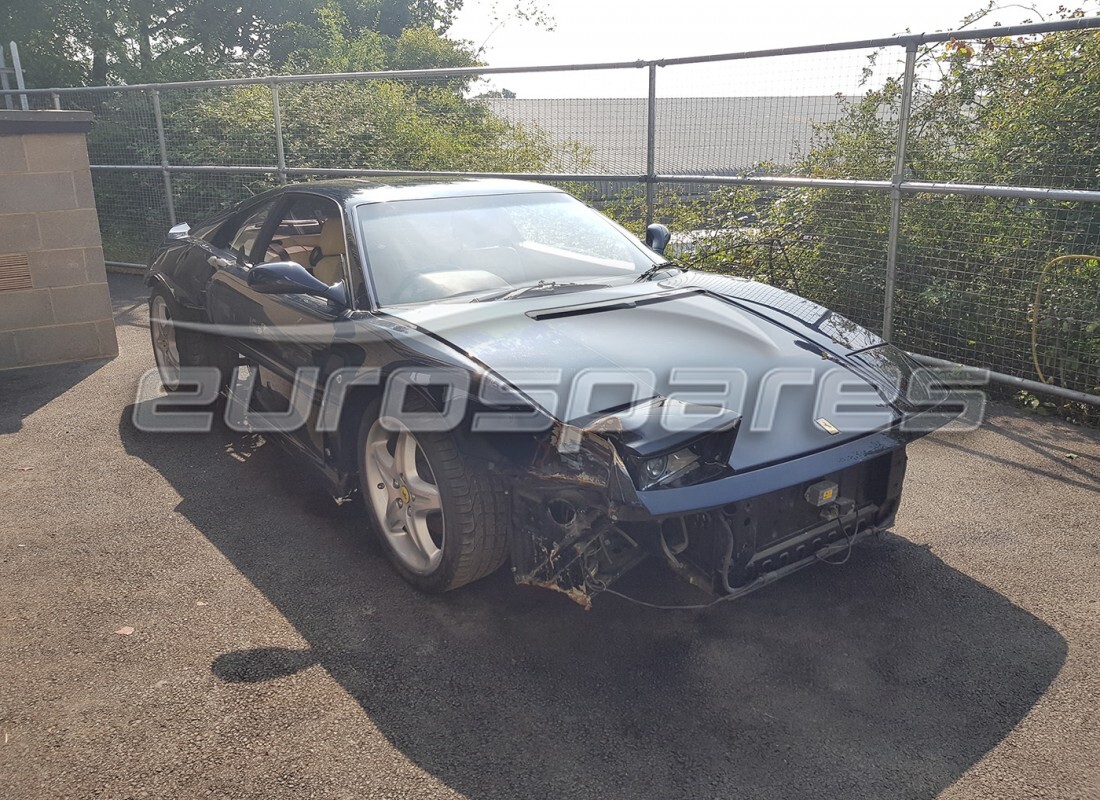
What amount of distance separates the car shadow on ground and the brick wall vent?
4.29m

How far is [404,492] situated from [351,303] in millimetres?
850

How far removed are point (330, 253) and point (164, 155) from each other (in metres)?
7.99

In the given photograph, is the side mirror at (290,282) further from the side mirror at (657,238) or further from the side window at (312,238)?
the side mirror at (657,238)

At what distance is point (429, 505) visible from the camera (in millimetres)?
3477

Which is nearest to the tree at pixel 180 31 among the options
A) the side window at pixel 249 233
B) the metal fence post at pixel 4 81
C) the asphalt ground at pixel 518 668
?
the metal fence post at pixel 4 81

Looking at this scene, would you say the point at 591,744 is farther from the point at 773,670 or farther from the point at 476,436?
the point at 476,436

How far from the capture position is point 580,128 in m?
7.86

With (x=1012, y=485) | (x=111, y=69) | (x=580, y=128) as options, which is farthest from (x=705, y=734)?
(x=111, y=69)

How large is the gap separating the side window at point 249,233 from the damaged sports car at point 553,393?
0.07 m

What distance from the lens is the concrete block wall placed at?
682 cm

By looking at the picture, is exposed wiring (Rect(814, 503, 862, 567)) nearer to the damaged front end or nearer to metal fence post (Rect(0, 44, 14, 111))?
the damaged front end

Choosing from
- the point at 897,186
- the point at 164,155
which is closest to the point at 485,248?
the point at 897,186

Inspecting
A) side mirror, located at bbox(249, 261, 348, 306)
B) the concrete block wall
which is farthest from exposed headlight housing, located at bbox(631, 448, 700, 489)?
the concrete block wall

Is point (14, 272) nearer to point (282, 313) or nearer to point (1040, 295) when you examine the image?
point (282, 313)
